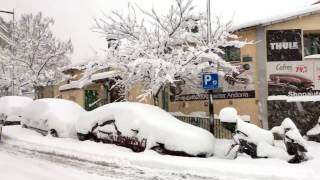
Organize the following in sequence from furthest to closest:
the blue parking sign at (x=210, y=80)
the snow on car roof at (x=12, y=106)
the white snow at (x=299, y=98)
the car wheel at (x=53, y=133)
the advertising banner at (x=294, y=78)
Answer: the snow on car roof at (x=12, y=106)
the advertising banner at (x=294, y=78)
the car wheel at (x=53, y=133)
the white snow at (x=299, y=98)
the blue parking sign at (x=210, y=80)

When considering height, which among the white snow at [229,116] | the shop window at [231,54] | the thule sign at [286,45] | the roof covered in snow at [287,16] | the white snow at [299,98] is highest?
the roof covered in snow at [287,16]

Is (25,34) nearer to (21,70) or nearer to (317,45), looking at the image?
(21,70)

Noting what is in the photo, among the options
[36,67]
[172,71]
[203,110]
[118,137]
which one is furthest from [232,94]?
[36,67]

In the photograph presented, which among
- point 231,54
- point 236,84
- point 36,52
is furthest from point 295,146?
point 36,52

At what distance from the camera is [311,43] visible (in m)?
20.2

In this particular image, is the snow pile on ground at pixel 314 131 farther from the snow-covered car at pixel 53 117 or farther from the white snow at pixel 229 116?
the snow-covered car at pixel 53 117

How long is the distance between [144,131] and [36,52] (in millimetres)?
31883

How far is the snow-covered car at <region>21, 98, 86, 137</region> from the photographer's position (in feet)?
59.9

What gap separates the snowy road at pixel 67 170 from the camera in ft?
34.3

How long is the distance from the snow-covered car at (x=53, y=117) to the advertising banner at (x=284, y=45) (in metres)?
7.70

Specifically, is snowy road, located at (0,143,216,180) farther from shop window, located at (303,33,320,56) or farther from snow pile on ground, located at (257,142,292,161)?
shop window, located at (303,33,320,56)

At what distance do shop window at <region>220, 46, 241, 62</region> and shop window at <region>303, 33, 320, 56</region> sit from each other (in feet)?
8.76

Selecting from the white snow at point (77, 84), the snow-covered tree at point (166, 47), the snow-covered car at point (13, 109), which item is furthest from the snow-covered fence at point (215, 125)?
the white snow at point (77, 84)

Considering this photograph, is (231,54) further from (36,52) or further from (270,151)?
(36,52)
